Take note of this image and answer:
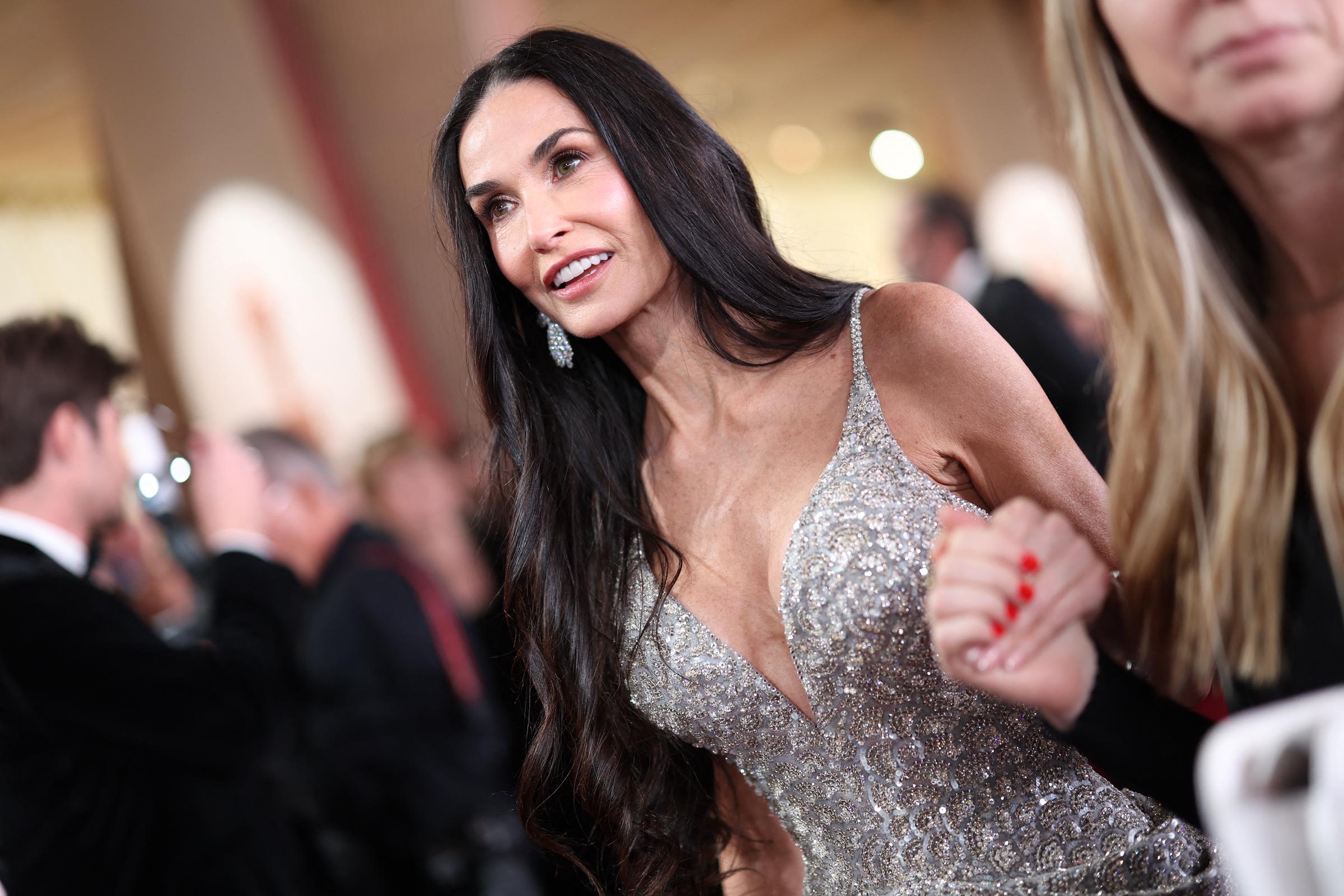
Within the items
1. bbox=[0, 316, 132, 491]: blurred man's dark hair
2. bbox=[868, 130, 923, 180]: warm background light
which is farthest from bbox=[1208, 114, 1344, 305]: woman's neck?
bbox=[868, 130, 923, 180]: warm background light

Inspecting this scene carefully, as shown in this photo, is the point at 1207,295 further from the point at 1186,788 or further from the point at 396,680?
the point at 396,680

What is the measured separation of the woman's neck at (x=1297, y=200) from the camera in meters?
0.88

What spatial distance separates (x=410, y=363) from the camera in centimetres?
549

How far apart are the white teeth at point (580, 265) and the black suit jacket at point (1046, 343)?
1344 millimetres

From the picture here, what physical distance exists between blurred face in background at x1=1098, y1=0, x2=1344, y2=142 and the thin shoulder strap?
666 millimetres

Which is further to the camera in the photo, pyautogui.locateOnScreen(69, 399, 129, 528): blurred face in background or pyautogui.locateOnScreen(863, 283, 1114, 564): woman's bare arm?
pyautogui.locateOnScreen(69, 399, 129, 528): blurred face in background

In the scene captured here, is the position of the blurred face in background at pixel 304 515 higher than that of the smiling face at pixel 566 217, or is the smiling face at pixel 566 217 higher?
the smiling face at pixel 566 217

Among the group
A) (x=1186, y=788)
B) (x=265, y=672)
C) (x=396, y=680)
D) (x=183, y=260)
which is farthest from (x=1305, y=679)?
(x=183, y=260)

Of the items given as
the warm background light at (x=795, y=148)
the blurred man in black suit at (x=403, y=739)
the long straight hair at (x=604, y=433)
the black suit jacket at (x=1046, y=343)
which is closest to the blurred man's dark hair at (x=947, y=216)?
the black suit jacket at (x=1046, y=343)

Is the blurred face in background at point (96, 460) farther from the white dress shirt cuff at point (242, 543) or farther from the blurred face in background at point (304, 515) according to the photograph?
the blurred face in background at point (304, 515)

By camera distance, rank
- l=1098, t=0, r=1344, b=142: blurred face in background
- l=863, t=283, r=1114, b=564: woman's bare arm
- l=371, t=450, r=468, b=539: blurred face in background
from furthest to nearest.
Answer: l=371, t=450, r=468, b=539: blurred face in background, l=863, t=283, r=1114, b=564: woman's bare arm, l=1098, t=0, r=1344, b=142: blurred face in background

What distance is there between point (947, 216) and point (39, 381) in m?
3.16

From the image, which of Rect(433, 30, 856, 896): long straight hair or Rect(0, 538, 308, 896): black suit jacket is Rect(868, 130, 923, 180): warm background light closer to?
Rect(0, 538, 308, 896): black suit jacket

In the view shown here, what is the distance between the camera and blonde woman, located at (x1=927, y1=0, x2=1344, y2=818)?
2.81 feet
